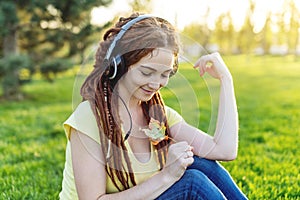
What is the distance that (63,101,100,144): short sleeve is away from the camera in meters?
1.62

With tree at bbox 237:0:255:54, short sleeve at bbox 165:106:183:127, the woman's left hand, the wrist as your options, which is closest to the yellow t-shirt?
the wrist

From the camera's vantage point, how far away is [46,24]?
24.8ft

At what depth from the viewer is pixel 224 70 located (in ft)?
6.59

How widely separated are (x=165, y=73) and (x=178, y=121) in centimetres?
41

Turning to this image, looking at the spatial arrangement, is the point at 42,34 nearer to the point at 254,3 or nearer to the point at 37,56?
the point at 37,56

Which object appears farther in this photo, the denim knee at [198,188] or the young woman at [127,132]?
the denim knee at [198,188]

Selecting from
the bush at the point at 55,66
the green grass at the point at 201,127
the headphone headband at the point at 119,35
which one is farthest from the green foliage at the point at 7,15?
the headphone headband at the point at 119,35

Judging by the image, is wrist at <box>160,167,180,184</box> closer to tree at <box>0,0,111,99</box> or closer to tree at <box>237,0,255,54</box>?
tree at <box>0,0,111,99</box>

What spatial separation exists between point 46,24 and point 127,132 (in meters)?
6.19

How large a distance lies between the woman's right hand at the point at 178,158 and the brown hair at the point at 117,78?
16 centimetres

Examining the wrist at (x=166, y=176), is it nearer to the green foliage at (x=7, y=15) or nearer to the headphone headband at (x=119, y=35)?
the headphone headband at (x=119, y=35)

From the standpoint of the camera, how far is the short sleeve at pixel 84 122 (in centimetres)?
162

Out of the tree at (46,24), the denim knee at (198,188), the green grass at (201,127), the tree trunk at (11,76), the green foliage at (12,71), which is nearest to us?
the denim knee at (198,188)

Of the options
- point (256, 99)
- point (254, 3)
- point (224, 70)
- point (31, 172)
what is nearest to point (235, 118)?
point (224, 70)
